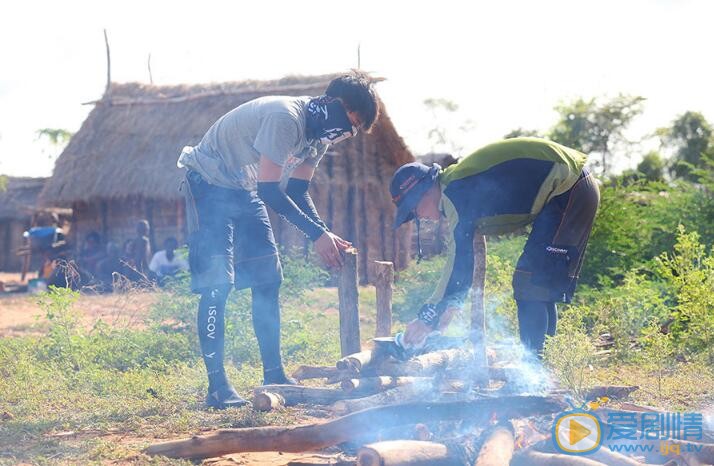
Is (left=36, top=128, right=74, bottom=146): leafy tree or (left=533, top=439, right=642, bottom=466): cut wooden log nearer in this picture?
(left=533, top=439, right=642, bottom=466): cut wooden log

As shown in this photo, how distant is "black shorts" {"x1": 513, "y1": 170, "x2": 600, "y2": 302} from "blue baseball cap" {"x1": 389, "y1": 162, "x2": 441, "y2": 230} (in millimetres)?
706

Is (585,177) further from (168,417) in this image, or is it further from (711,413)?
(168,417)

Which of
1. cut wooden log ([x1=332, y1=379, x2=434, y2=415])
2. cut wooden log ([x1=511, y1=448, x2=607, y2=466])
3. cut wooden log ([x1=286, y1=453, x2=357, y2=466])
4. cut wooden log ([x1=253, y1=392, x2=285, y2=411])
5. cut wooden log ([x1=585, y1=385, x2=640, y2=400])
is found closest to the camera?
cut wooden log ([x1=511, y1=448, x2=607, y2=466])

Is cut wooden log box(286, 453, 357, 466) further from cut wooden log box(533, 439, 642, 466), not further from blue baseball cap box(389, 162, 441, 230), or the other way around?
blue baseball cap box(389, 162, 441, 230)

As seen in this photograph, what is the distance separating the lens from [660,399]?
14.6ft

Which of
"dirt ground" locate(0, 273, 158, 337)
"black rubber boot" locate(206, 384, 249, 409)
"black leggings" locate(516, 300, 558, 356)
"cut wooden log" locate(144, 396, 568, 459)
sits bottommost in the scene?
"dirt ground" locate(0, 273, 158, 337)

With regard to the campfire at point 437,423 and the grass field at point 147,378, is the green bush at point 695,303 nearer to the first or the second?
the grass field at point 147,378

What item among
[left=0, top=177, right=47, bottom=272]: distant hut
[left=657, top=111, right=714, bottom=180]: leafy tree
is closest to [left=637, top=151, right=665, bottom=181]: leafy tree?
[left=657, top=111, right=714, bottom=180]: leafy tree

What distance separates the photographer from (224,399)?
4145 millimetres

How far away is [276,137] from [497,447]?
198 cm

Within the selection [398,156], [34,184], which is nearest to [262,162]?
[398,156]

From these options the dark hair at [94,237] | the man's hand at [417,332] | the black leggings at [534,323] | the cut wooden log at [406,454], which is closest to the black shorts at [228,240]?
the man's hand at [417,332]

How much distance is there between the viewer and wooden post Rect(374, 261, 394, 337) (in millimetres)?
5523

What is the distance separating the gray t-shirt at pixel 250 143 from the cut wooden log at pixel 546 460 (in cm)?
198
